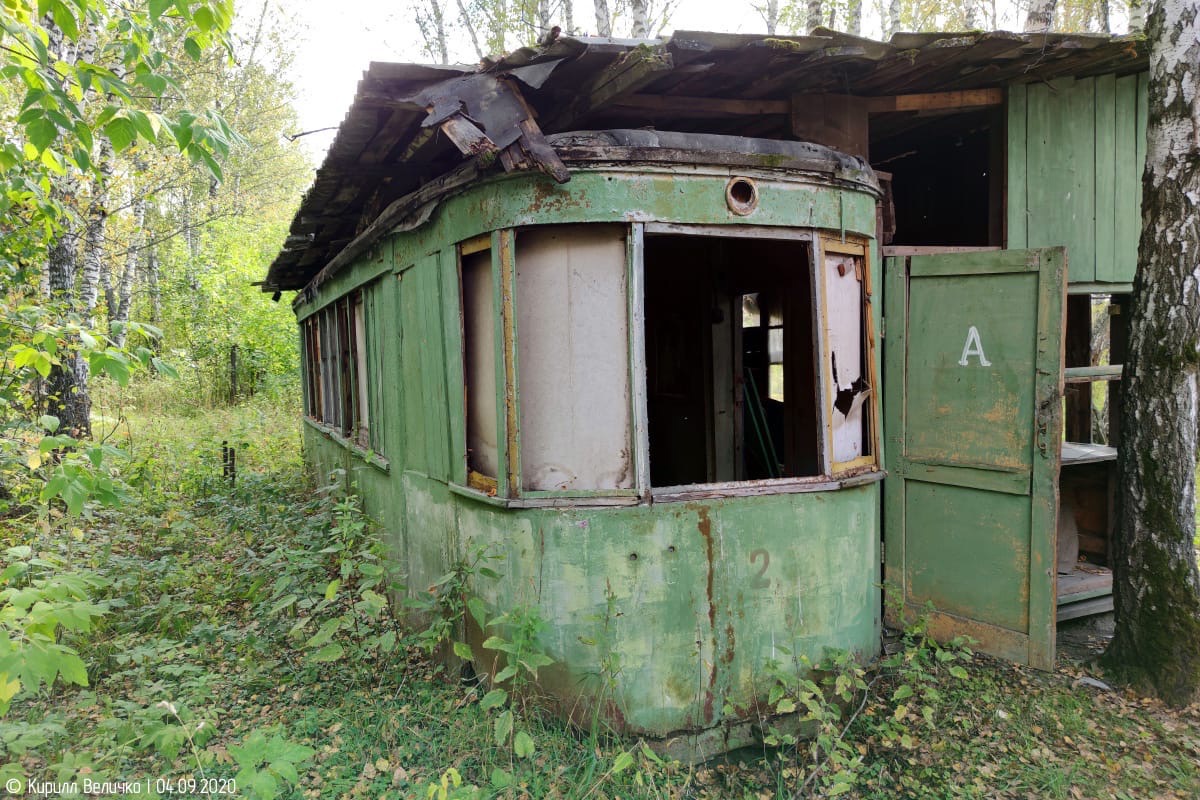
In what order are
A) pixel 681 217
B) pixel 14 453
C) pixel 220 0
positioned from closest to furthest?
pixel 220 0, pixel 681 217, pixel 14 453

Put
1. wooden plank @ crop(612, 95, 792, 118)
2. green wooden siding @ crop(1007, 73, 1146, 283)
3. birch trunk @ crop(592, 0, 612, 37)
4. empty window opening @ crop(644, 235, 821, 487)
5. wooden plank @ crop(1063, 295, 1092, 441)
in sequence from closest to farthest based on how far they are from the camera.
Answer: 1. wooden plank @ crop(612, 95, 792, 118)
2. green wooden siding @ crop(1007, 73, 1146, 283)
3. empty window opening @ crop(644, 235, 821, 487)
4. wooden plank @ crop(1063, 295, 1092, 441)
5. birch trunk @ crop(592, 0, 612, 37)

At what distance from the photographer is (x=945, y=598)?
4805mm

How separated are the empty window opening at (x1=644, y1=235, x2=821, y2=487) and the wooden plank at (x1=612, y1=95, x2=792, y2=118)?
1513 millimetres

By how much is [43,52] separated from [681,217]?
8.64ft

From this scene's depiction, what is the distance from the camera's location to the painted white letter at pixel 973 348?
4586 millimetres

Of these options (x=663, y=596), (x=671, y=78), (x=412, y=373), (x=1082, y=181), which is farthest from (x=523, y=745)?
(x=1082, y=181)

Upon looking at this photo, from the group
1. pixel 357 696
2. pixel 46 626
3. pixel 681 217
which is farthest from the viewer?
pixel 357 696

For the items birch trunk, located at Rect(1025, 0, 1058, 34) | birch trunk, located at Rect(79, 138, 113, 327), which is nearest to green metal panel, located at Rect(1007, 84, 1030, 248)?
birch trunk, located at Rect(1025, 0, 1058, 34)

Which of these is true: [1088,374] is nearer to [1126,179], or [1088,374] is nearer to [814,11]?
[1126,179]

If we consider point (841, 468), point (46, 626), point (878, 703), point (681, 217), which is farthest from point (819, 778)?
point (46, 626)

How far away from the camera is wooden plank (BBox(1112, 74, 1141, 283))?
5633 mm

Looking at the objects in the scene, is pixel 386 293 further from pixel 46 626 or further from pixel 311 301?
pixel 311 301

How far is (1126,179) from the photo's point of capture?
5.70 m

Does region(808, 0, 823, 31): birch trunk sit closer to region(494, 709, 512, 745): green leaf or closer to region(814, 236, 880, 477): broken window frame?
region(814, 236, 880, 477): broken window frame
